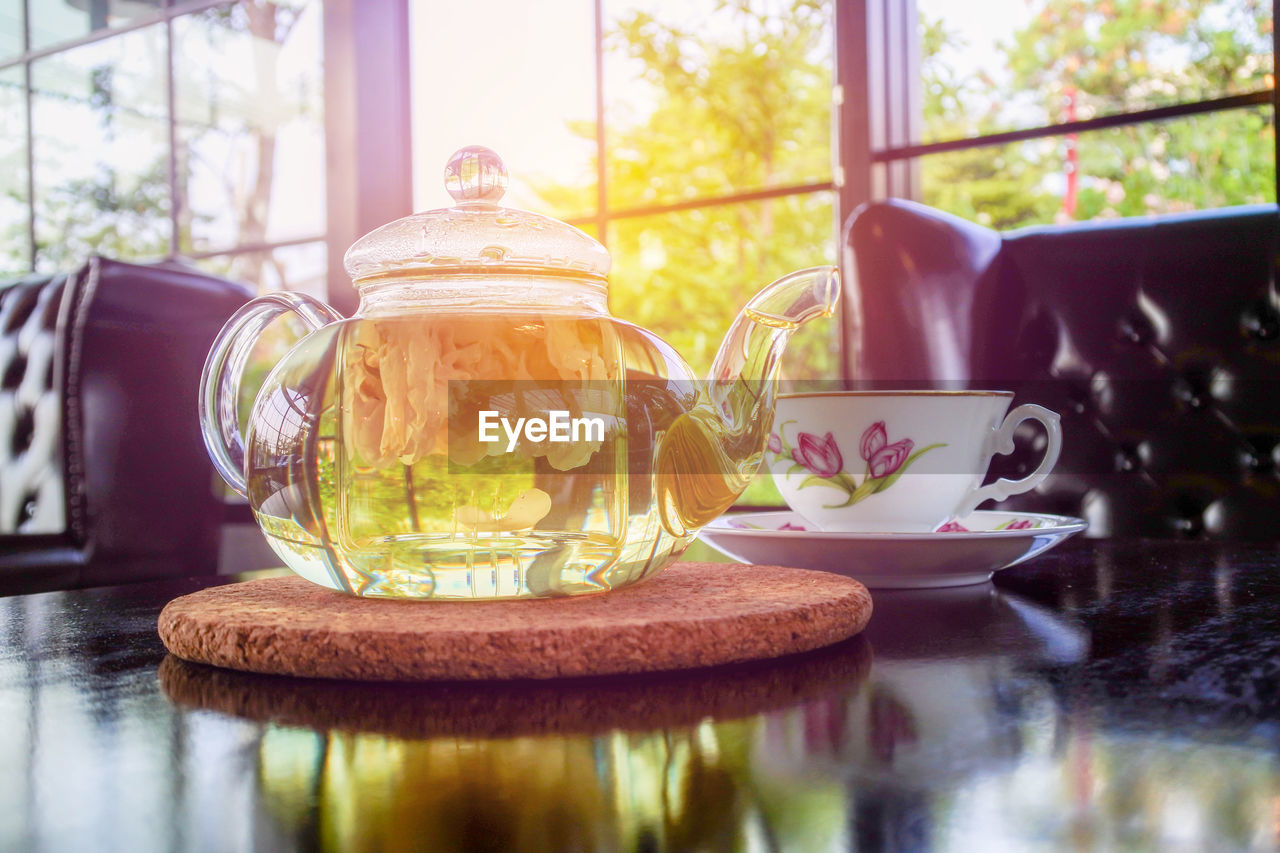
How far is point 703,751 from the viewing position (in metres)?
0.24

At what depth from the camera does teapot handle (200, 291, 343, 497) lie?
45cm

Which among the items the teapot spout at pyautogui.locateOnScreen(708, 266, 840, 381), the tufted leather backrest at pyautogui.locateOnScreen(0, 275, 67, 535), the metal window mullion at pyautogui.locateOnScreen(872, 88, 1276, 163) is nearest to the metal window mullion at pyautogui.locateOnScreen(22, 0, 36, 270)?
the tufted leather backrest at pyautogui.locateOnScreen(0, 275, 67, 535)

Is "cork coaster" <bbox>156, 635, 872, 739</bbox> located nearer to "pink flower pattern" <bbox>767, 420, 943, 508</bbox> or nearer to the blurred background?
"pink flower pattern" <bbox>767, 420, 943, 508</bbox>

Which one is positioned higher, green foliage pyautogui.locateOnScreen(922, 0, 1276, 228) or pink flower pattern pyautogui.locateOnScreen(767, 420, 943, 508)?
green foliage pyautogui.locateOnScreen(922, 0, 1276, 228)

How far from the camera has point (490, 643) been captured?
1.03 ft

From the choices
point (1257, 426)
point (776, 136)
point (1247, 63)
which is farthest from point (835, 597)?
point (776, 136)

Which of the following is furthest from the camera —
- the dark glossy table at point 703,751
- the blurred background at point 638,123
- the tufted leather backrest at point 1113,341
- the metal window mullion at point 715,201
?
the metal window mullion at point 715,201

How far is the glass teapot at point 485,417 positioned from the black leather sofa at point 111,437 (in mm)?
1054

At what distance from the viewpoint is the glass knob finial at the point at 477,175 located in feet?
1.53

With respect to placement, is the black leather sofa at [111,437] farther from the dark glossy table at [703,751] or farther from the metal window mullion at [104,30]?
the metal window mullion at [104,30]

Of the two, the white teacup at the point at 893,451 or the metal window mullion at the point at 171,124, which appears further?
the metal window mullion at the point at 171,124

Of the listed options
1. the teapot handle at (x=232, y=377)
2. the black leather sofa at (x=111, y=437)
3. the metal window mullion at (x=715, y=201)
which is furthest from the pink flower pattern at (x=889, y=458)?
the metal window mullion at (x=715, y=201)

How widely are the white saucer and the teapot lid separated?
164 millimetres

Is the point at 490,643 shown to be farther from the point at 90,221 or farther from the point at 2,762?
the point at 90,221
